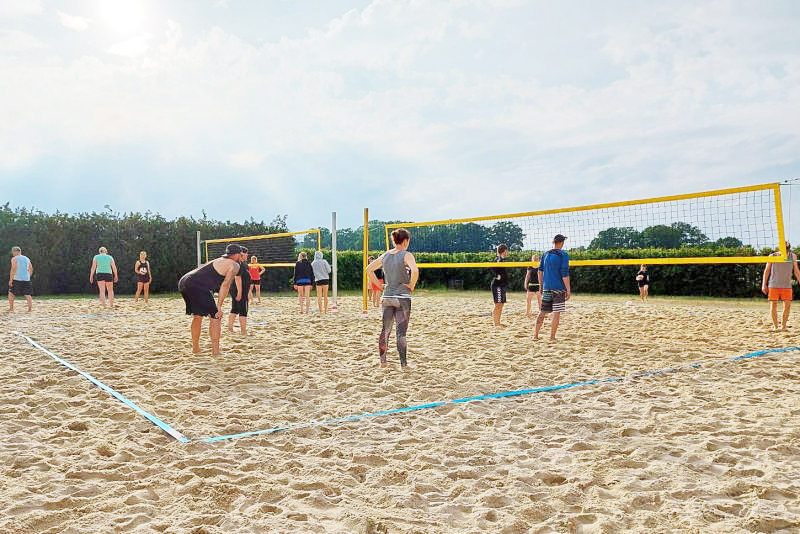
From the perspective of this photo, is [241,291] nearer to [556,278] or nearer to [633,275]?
[556,278]

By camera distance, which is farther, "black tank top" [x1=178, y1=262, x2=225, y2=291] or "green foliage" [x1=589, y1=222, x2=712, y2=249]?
"green foliage" [x1=589, y1=222, x2=712, y2=249]

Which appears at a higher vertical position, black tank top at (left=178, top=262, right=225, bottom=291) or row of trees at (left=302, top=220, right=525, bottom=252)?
row of trees at (left=302, top=220, right=525, bottom=252)

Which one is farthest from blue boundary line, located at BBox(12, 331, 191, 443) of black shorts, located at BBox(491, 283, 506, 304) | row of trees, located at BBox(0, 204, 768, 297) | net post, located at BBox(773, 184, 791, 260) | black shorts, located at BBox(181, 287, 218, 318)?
row of trees, located at BBox(0, 204, 768, 297)

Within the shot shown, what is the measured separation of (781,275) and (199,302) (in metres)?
7.53

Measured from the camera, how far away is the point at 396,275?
5.83 m

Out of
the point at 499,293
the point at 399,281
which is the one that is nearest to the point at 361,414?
the point at 399,281

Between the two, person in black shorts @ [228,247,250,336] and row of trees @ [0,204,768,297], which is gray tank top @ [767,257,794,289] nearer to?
person in black shorts @ [228,247,250,336]

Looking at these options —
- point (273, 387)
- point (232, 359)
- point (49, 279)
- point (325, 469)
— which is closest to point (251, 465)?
point (325, 469)

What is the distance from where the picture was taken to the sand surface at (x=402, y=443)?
108 inches

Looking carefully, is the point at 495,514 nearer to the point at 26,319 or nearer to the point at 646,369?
the point at 646,369

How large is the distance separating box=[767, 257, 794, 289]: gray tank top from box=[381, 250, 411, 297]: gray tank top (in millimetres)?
5682

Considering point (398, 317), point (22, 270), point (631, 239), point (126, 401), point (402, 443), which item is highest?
point (631, 239)

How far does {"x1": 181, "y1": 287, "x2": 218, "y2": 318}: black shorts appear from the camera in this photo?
21.4ft

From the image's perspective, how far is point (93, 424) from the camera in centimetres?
416
